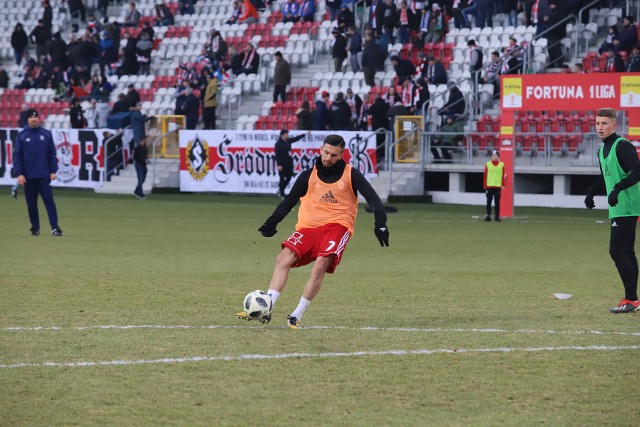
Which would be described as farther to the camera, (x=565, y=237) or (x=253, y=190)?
(x=253, y=190)

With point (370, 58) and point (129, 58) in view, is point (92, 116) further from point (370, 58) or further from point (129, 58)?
point (370, 58)

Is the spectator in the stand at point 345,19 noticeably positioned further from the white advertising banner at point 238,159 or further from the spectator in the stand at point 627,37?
the spectator in the stand at point 627,37

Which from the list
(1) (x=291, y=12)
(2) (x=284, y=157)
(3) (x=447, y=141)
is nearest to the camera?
(3) (x=447, y=141)

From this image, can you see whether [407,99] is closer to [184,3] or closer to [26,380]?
[184,3]

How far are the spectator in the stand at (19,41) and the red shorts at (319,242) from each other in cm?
3993

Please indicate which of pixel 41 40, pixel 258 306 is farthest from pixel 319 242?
pixel 41 40

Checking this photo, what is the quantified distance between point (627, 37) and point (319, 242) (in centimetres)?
2329

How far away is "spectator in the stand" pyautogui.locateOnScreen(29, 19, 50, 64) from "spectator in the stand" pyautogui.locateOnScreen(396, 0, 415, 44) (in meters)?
16.0

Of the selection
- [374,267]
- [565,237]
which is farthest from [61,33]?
[374,267]

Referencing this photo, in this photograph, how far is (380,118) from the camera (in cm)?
3566

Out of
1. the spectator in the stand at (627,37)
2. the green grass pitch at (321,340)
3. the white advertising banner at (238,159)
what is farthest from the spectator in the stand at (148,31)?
the green grass pitch at (321,340)

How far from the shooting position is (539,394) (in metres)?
8.16

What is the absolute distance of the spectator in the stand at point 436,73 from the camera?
3659 cm

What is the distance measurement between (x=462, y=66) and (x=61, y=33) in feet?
65.0
